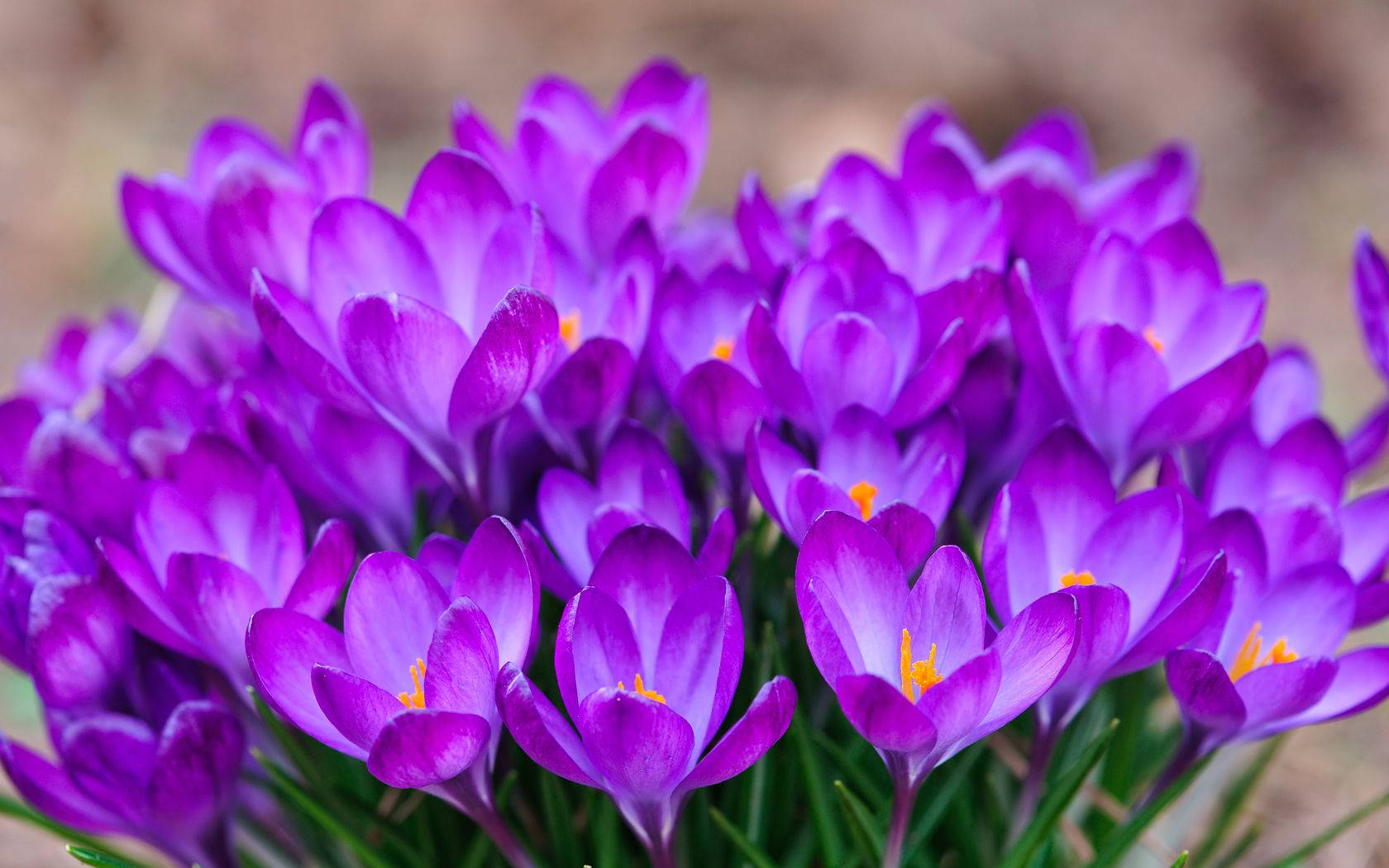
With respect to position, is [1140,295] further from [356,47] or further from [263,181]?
[356,47]

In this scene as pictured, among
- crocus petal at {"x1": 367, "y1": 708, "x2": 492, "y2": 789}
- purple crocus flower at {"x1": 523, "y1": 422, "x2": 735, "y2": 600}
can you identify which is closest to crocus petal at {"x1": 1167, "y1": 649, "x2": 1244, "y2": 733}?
purple crocus flower at {"x1": 523, "y1": 422, "x2": 735, "y2": 600}

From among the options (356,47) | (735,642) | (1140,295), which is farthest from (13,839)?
(356,47)

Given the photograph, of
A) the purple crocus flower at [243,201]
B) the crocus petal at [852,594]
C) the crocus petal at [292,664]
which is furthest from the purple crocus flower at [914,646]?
the purple crocus flower at [243,201]

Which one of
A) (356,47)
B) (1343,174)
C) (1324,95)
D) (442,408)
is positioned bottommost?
(442,408)

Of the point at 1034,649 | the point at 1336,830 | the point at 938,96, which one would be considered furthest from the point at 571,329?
the point at 938,96

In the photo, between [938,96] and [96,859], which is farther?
[938,96]

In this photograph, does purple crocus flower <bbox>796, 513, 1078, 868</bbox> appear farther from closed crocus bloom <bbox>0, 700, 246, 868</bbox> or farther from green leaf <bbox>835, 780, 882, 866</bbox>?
closed crocus bloom <bbox>0, 700, 246, 868</bbox>

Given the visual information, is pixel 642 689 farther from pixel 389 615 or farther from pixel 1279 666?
pixel 1279 666
